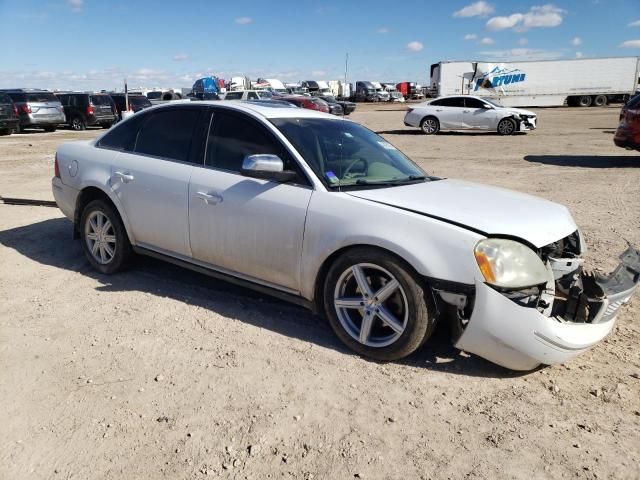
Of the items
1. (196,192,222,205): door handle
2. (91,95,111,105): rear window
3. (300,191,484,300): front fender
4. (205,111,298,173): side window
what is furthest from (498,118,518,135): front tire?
(300,191,484,300): front fender

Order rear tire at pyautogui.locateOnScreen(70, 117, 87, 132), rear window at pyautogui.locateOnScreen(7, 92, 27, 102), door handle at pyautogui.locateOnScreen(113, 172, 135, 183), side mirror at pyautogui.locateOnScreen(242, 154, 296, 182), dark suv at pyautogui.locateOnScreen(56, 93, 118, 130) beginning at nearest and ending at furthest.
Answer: side mirror at pyautogui.locateOnScreen(242, 154, 296, 182)
door handle at pyautogui.locateOnScreen(113, 172, 135, 183)
rear window at pyautogui.locateOnScreen(7, 92, 27, 102)
dark suv at pyautogui.locateOnScreen(56, 93, 118, 130)
rear tire at pyautogui.locateOnScreen(70, 117, 87, 132)

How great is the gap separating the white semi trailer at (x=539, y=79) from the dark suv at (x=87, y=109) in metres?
24.5

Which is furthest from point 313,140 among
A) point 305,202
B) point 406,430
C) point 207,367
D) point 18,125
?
point 18,125

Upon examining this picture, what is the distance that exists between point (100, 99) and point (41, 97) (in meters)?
2.61

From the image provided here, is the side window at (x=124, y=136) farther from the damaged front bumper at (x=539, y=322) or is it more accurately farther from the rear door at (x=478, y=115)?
the rear door at (x=478, y=115)

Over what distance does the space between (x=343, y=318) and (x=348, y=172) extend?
1.07 meters

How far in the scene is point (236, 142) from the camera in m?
4.04

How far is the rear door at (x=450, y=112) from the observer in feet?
67.9

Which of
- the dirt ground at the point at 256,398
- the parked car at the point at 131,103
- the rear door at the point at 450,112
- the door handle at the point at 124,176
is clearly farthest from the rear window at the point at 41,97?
the door handle at the point at 124,176

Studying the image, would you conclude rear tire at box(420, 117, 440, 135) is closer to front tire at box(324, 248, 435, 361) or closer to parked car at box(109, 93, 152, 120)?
parked car at box(109, 93, 152, 120)

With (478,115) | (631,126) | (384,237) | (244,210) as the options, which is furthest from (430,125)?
(384,237)

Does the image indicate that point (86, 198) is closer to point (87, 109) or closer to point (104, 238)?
point (104, 238)

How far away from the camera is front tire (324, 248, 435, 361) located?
10.2 feet

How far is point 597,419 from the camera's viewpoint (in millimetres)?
2746
